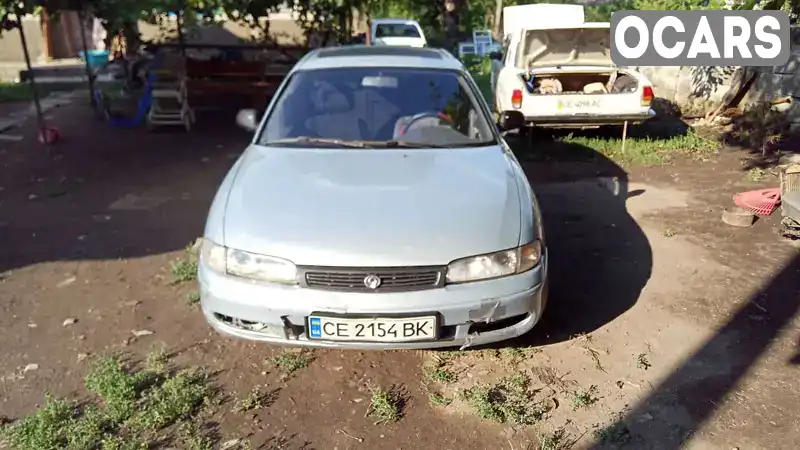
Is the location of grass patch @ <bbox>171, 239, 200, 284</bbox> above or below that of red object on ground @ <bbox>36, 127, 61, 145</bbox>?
below

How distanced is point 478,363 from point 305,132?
175 centimetres

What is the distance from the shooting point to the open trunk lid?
9117mm

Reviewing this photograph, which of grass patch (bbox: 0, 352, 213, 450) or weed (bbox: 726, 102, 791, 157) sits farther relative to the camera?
weed (bbox: 726, 102, 791, 157)

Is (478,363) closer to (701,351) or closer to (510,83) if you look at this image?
(701,351)

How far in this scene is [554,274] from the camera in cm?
462

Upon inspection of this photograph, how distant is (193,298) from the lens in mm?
4277

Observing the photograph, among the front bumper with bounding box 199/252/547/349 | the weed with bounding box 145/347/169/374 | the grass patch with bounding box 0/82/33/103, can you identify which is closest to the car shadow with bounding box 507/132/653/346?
the front bumper with bounding box 199/252/547/349

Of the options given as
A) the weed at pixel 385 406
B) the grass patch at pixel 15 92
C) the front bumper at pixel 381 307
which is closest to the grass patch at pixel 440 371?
the weed at pixel 385 406

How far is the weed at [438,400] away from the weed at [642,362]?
42.4 inches

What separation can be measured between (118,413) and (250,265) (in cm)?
92

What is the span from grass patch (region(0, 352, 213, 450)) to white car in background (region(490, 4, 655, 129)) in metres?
5.94

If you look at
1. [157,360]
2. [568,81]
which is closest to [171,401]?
[157,360]

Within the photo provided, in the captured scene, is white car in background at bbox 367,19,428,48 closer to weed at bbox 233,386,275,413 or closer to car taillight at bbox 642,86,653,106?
car taillight at bbox 642,86,653,106

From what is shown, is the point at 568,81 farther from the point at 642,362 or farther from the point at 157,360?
the point at 157,360
